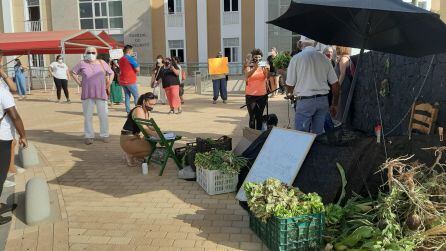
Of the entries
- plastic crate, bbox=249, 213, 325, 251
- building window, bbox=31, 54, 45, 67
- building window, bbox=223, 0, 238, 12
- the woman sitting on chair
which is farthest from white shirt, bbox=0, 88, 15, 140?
building window, bbox=31, 54, 45, 67

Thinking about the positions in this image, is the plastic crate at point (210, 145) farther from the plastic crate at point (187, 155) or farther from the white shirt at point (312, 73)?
the white shirt at point (312, 73)

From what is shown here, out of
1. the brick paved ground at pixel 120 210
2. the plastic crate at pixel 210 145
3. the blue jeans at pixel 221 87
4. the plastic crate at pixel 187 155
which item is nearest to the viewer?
the brick paved ground at pixel 120 210

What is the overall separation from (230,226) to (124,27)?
28.7 m

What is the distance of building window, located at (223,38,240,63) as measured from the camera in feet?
95.6

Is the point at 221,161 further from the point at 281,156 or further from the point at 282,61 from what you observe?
the point at 282,61

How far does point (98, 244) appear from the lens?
12.8ft

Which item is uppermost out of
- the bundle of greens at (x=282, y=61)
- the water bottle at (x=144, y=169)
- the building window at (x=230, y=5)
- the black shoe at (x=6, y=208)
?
the building window at (x=230, y=5)

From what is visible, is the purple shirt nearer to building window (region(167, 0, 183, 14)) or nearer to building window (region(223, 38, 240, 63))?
building window (region(223, 38, 240, 63))

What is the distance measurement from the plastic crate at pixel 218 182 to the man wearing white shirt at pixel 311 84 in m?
1.14

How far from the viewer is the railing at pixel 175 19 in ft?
97.7

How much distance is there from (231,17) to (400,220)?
2677 cm

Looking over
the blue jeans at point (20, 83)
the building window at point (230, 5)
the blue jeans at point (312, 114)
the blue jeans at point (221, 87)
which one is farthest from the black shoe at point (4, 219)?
the building window at point (230, 5)

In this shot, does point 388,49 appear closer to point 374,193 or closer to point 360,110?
point 374,193

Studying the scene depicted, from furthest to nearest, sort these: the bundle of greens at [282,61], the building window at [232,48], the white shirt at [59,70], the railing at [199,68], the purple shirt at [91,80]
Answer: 1. the building window at [232,48]
2. the railing at [199,68]
3. the white shirt at [59,70]
4. the bundle of greens at [282,61]
5. the purple shirt at [91,80]
